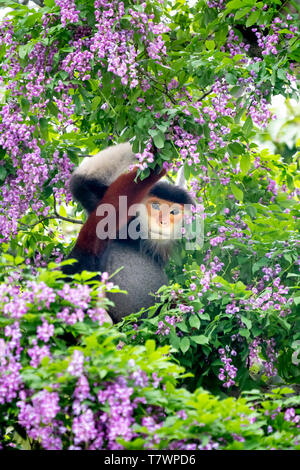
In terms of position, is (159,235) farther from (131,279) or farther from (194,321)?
(194,321)

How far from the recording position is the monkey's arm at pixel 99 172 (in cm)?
361

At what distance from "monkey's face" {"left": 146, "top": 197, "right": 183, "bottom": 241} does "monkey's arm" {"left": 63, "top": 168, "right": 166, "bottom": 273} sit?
0.19 meters

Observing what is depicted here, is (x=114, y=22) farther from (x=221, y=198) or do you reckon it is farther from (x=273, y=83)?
(x=221, y=198)

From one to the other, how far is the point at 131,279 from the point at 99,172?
2.28ft

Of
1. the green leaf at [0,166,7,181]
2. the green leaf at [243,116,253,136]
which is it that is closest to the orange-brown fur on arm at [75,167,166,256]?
the green leaf at [243,116,253,136]

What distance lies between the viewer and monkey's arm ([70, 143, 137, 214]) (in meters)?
3.61

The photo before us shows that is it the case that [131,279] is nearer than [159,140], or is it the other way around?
[159,140]

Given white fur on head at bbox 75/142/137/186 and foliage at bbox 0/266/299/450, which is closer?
foliage at bbox 0/266/299/450

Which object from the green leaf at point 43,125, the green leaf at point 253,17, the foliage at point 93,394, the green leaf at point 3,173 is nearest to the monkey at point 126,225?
the green leaf at point 43,125

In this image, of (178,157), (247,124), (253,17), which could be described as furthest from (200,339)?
(253,17)

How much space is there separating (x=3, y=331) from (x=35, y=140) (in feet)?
5.68

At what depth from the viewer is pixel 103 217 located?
11.6 feet

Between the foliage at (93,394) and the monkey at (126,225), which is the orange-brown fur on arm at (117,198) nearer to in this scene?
the monkey at (126,225)

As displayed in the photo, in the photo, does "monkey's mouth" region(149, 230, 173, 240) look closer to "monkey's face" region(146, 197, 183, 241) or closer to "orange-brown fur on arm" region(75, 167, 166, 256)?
"monkey's face" region(146, 197, 183, 241)
